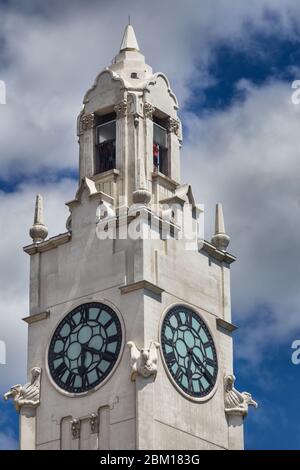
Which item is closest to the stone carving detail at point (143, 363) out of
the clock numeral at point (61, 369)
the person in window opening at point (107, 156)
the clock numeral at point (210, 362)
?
the clock numeral at point (61, 369)

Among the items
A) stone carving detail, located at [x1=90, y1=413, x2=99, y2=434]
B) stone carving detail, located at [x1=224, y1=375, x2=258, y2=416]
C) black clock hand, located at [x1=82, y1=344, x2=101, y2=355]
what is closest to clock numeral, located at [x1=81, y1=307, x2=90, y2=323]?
black clock hand, located at [x1=82, y1=344, x2=101, y2=355]

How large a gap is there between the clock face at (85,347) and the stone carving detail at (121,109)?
6.93m

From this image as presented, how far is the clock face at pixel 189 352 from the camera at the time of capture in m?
74.8

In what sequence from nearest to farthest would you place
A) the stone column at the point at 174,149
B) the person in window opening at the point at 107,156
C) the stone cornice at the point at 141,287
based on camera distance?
1. the stone cornice at the point at 141,287
2. the person in window opening at the point at 107,156
3. the stone column at the point at 174,149

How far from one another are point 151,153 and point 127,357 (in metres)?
8.01

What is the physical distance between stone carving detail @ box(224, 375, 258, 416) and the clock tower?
0.11 feet

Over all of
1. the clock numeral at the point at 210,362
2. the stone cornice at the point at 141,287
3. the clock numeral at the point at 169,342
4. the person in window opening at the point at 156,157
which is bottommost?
the clock numeral at the point at 210,362

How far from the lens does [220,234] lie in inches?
3105

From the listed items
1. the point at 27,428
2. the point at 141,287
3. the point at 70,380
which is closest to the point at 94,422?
the point at 70,380

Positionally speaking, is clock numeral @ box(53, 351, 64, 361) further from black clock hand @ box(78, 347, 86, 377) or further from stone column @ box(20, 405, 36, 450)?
stone column @ box(20, 405, 36, 450)

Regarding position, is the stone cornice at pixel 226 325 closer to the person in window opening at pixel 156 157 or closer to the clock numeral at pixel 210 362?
the clock numeral at pixel 210 362

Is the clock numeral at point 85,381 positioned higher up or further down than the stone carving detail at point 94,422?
higher up
